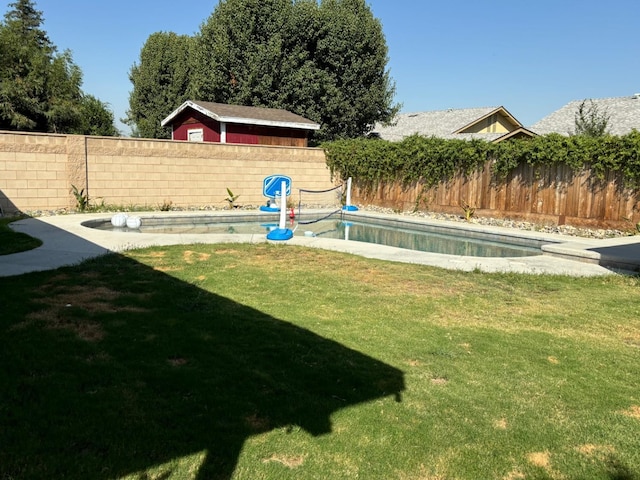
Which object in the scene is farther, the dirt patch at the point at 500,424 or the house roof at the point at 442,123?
the house roof at the point at 442,123

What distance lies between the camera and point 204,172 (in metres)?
17.9

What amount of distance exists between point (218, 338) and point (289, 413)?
147 cm

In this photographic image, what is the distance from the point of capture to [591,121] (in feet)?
75.7

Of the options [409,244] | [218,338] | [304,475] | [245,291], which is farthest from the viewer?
[409,244]

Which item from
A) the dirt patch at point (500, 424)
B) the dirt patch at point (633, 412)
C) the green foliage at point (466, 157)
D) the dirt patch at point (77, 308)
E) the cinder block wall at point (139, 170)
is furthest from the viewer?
the cinder block wall at point (139, 170)

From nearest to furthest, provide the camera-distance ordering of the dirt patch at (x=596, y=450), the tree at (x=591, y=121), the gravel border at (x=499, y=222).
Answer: the dirt patch at (x=596, y=450), the gravel border at (x=499, y=222), the tree at (x=591, y=121)

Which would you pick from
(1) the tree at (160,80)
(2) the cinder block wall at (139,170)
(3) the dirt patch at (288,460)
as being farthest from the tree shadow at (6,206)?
(1) the tree at (160,80)

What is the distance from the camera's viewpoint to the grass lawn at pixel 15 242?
840 cm

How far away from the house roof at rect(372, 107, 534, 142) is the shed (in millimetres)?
8587

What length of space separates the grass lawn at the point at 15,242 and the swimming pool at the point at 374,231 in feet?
9.43

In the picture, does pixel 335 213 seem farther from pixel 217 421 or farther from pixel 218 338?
pixel 217 421

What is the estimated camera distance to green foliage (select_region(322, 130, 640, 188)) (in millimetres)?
12945

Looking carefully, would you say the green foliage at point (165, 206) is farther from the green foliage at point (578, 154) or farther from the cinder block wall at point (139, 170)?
the green foliage at point (578, 154)

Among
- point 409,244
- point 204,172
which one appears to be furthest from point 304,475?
point 204,172
